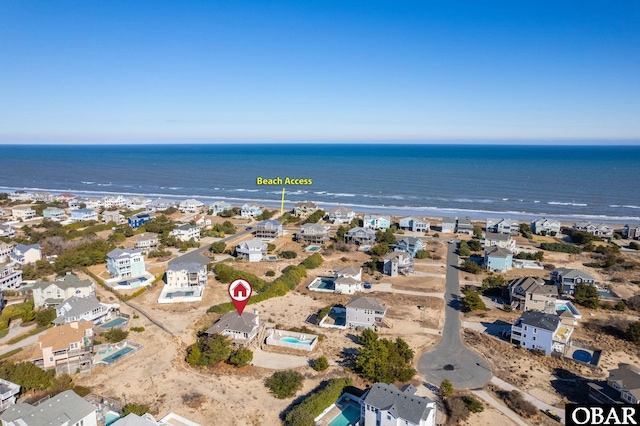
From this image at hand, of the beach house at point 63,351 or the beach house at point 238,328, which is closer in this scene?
the beach house at point 63,351

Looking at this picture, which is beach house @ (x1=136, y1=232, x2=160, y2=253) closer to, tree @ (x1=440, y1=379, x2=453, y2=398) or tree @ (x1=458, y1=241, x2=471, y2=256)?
tree @ (x1=458, y1=241, x2=471, y2=256)

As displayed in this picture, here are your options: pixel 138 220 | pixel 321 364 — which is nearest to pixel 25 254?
pixel 138 220

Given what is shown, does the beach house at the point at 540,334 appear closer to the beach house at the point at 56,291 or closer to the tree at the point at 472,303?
the tree at the point at 472,303

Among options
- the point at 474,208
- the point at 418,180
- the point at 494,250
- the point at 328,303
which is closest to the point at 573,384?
the point at 328,303

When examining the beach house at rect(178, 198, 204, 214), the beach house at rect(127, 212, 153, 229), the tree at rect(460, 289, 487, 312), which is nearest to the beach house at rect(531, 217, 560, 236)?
the tree at rect(460, 289, 487, 312)

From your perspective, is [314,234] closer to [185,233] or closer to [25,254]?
[185,233]

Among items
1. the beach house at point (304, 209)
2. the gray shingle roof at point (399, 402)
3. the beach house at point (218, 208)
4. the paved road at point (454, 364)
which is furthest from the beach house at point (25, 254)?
the paved road at point (454, 364)
